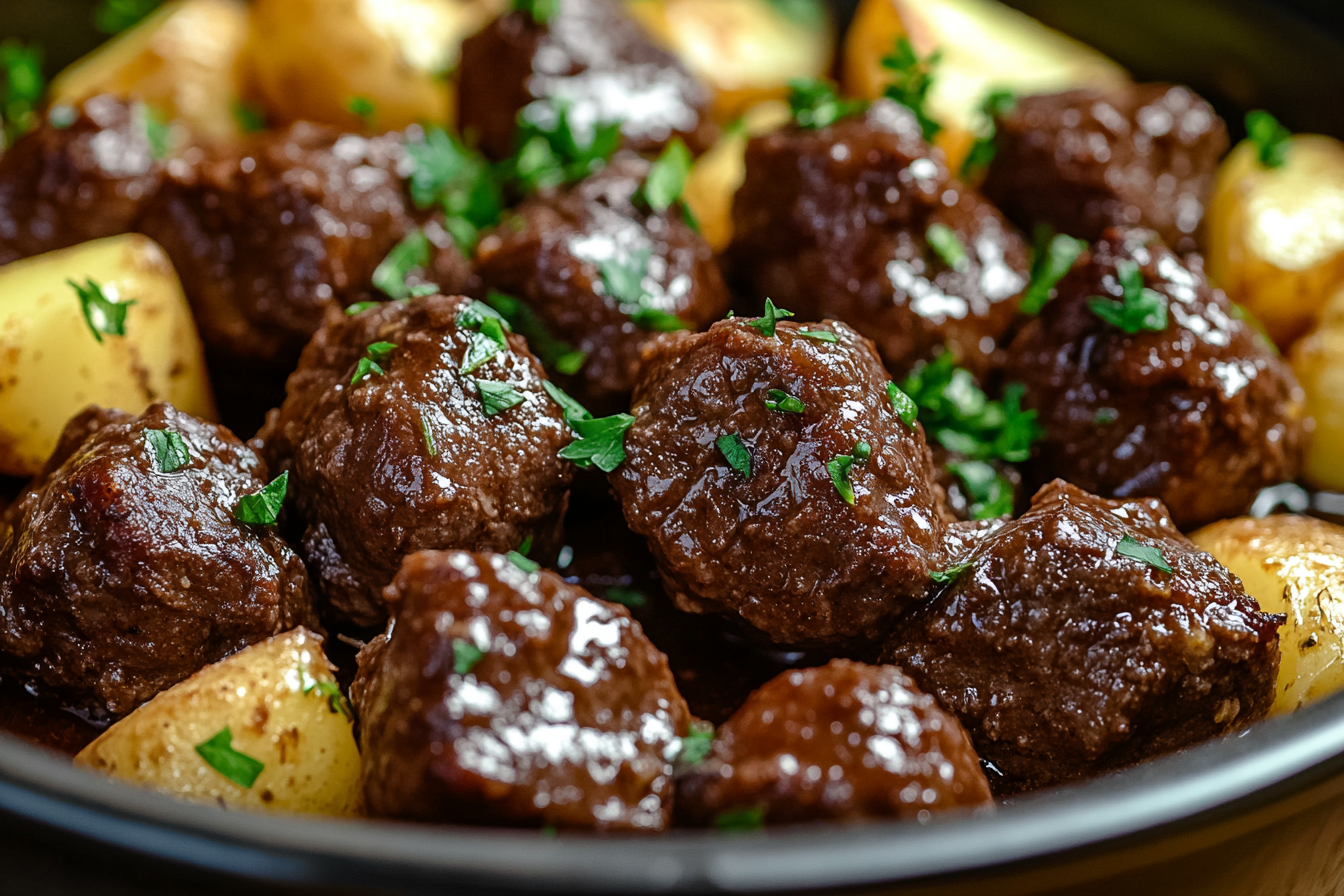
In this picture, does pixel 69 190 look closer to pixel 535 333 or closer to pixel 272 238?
pixel 272 238

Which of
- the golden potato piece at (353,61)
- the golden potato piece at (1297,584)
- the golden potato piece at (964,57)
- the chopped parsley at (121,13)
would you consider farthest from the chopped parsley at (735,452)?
the chopped parsley at (121,13)

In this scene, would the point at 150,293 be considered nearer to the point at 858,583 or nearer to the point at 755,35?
the point at 858,583

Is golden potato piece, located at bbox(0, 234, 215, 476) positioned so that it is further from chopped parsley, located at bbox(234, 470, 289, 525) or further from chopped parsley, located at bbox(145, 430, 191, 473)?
chopped parsley, located at bbox(234, 470, 289, 525)

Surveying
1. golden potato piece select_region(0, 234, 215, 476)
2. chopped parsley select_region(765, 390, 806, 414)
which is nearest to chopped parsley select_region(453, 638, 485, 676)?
chopped parsley select_region(765, 390, 806, 414)

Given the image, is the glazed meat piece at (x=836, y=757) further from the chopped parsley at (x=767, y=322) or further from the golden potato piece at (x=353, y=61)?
the golden potato piece at (x=353, y=61)

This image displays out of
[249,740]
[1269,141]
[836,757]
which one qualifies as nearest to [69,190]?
[249,740]
